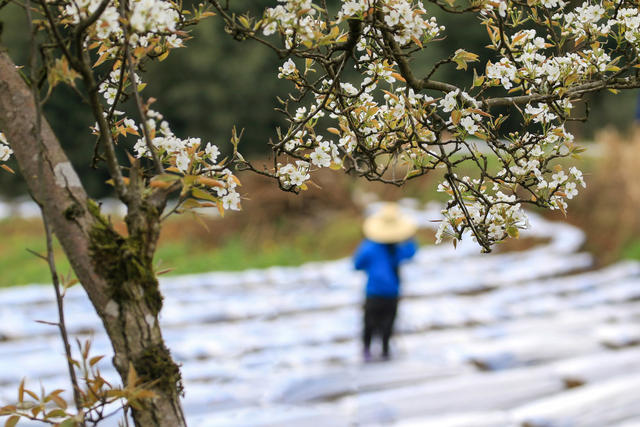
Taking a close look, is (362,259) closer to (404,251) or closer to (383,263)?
(383,263)

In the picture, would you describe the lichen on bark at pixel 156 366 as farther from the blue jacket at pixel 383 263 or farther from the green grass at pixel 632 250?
the green grass at pixel 632 250

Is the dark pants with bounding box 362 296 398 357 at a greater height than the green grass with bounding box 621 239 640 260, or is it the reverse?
the green grass with bounding box 621 239 640 260

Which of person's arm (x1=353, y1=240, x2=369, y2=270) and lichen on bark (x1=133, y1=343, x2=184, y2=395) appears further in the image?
person's arm (x1=353, y1=240, x2=369, y2=270)

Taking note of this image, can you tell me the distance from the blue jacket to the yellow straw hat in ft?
0.20

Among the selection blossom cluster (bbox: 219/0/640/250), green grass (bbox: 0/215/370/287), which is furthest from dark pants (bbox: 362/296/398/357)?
blossom cluster (bbox: 219/0/640/250)

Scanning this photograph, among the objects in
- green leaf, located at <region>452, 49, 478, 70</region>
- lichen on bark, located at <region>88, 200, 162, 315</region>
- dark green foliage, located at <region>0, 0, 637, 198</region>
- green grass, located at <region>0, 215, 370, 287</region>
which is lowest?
lichen on bark, located at <region>88, 200, 162, 315</region>

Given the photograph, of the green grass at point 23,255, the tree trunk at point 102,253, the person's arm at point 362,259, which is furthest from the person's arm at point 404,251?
the green grass at point 23,255

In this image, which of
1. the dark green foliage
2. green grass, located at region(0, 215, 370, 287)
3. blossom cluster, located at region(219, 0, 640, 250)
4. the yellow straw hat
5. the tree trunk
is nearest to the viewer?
the tree trunk

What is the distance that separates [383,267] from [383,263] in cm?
3

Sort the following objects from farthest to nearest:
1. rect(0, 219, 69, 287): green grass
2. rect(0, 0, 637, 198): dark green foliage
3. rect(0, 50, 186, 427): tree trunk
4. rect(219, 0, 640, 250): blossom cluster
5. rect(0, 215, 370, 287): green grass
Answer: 1. rect(0, 0, 637, 198): dark green foliage
2. rect(0, 215, 370, 287): green grass
3. rect(0, 219, 69, 287): green grass
4. rect(219, 0, 640, 250): blossom cluster
5. rect(0, 50, 186, 427): tree trunk

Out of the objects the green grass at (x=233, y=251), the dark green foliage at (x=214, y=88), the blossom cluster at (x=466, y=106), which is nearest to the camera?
the blossom cluster at (x=466, y=106)

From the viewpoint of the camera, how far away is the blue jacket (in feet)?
14.8

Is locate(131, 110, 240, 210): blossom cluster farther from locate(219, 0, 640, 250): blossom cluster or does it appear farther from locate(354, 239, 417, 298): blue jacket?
locate(354, 239, 417, 298): blue jacket

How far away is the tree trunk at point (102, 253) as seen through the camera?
1175 mm
